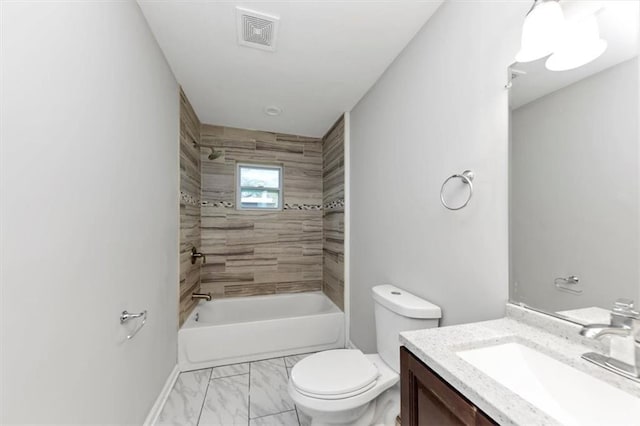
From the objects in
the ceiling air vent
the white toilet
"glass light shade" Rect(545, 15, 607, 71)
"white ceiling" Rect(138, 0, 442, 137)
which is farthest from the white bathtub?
"glass light shade" Rect(545, 15, 607, 71)

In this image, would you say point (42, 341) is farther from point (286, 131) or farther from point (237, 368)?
point (286, 131)

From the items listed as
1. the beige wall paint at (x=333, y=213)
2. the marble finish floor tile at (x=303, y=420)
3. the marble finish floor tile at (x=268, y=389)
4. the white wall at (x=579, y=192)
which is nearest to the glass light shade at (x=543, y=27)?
the white wall at (x=579, y=192)

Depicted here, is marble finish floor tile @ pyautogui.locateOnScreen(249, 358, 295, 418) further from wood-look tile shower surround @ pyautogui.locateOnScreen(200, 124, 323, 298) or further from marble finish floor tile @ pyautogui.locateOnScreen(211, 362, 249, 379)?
wood-look tile shower surround @ pyautogui.locateOnScreen(200, 124, 323, 298)

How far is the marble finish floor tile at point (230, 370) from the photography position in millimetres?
2146

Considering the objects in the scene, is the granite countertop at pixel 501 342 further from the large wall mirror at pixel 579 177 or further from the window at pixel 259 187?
the window at pixel 259 187

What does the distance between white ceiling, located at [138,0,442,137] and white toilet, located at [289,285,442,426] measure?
157 cm

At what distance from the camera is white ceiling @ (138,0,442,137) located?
1368 millimetres

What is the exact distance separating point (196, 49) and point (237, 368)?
8.19 ft

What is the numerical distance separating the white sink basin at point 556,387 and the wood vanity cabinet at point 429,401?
0.48ft

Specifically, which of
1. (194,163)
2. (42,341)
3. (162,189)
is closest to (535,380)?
(42,341)

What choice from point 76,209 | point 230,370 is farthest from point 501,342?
point 230,370

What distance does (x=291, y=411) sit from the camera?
1.72 metres

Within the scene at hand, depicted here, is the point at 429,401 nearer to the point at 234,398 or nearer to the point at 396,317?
the point at 396,317

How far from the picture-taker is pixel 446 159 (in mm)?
1310
